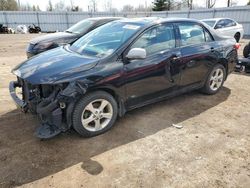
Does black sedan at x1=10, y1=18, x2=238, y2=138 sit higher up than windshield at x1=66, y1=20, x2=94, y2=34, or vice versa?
windshield at x1=66, y1=20, x2=94, y2=34

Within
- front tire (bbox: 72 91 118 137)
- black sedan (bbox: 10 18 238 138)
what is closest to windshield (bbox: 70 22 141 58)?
black sedan (bbox: 10 18 238 138)

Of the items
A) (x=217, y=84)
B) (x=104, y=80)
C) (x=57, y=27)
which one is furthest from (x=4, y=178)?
(x=57, y=27)

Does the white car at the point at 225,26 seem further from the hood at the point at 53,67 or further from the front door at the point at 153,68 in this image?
the hood at the point at 53,67

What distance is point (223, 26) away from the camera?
12180 millimetres

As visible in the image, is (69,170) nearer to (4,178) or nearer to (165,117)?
(4,178)

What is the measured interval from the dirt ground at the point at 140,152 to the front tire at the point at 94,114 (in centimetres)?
14

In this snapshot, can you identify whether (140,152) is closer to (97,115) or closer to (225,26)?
(97,115)

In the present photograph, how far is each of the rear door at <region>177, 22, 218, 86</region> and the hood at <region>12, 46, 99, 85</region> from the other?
1.81 metres

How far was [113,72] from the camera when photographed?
3.52 metres

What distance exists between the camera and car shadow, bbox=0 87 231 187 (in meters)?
2.87

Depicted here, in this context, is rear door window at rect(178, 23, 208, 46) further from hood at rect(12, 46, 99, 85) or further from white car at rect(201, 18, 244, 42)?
white car at rect(201, 18, 244, 42)

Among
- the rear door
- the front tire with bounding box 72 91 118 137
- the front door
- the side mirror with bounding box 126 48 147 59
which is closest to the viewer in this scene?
the front tire with bounding box 72 91 118 137

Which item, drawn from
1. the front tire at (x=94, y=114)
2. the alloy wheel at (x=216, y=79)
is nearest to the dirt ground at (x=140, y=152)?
the front tire at (x=94, y=114)

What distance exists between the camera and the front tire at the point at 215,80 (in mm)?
5115
